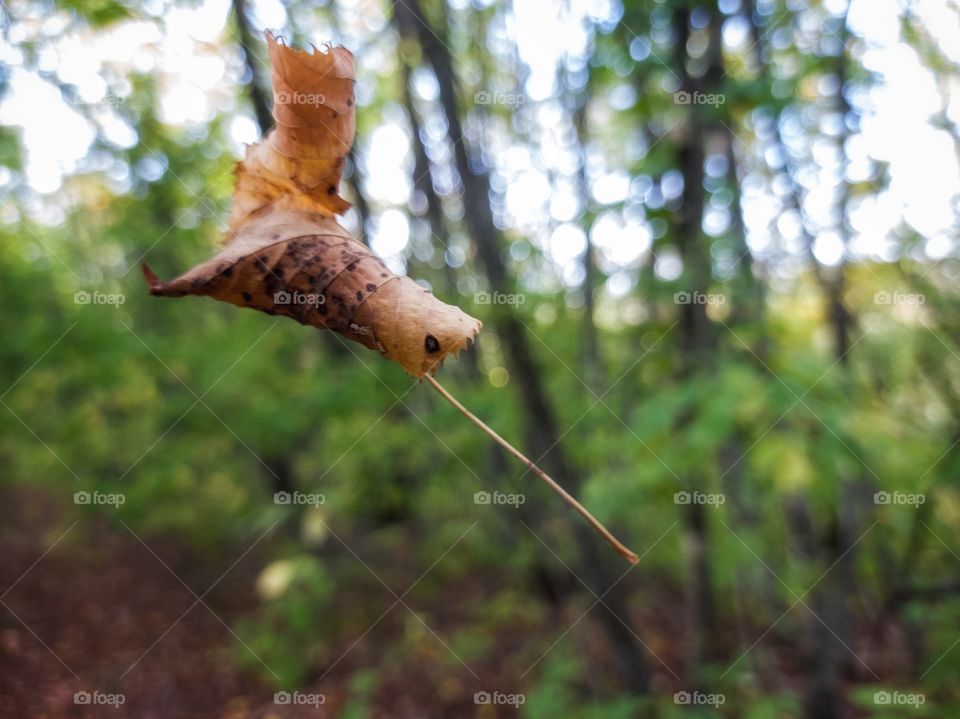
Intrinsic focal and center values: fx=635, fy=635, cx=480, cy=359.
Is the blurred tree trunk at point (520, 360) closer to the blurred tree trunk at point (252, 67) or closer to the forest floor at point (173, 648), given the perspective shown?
the forest floor at point (173, 648)

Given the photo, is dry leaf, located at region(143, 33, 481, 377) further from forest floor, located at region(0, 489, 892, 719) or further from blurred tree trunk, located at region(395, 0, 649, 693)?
Answer: forest floor, located at region(0, 489, 892, 719)

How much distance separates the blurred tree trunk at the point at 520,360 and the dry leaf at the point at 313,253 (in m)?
2.86

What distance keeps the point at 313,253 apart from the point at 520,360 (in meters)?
3.25

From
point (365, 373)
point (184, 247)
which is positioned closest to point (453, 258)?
point (365, 373)

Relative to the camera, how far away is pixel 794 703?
13.1ft

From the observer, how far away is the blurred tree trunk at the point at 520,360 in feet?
13.5

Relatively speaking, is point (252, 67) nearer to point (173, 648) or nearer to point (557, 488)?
point (557, 488)

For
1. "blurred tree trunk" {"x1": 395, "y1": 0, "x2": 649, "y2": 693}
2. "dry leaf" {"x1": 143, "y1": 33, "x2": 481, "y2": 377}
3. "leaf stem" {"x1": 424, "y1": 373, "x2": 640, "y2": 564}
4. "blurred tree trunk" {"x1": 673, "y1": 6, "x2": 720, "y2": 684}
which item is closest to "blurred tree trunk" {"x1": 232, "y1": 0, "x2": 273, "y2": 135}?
"blurred tree trunk" {"x1": 395, "y1": 0, "x2": 649, "y2": 693}

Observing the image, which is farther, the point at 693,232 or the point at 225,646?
the point at 225,646

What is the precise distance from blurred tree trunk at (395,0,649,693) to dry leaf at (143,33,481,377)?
2.86 meters

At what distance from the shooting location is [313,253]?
3.24 ft

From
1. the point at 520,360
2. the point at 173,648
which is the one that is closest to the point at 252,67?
the point at 520,360

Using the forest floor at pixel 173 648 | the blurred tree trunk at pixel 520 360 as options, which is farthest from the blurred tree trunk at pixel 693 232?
the forest floor at pixel 173 648

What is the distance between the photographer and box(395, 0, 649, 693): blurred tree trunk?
13.5 ft
